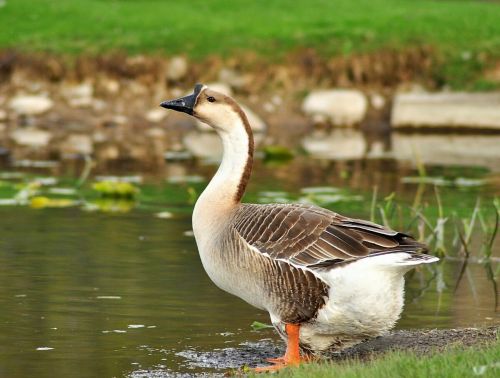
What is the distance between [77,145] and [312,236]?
16926mm

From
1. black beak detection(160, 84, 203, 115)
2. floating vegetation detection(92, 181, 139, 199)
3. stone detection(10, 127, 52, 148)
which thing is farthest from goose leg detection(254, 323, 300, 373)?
stone detection(10, 127, 52, 148)

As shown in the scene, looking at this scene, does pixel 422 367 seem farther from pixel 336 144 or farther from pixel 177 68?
pixel 177 68

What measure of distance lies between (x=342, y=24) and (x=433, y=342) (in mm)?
24504

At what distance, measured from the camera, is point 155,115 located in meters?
29.5

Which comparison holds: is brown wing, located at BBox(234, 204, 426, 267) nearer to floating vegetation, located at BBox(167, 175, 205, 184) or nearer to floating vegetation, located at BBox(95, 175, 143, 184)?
floating vegetation, located at BBox(167, 175, 205, 184)

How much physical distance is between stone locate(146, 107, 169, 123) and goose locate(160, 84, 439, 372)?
20.6 m

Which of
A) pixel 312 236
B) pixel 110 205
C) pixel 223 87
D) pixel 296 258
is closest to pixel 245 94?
pixel 223 87

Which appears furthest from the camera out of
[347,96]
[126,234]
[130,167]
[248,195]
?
[347,96]

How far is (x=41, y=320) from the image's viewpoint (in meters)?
9.51

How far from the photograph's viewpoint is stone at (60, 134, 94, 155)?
23250 millimetres

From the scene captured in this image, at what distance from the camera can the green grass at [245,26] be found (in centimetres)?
3061

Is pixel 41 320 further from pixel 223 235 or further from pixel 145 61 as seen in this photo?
pixel 145 61

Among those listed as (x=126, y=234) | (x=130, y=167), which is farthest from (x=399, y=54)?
(x=126, y=234)

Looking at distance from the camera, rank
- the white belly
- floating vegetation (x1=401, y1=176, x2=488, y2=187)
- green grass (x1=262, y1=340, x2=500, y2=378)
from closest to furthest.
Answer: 1. green grass (x1=262, y1=340, x2=500, y2=378)
2. the white belly
3. floating vegetation (x1=401, y1=176, x2=488, y2=187)
